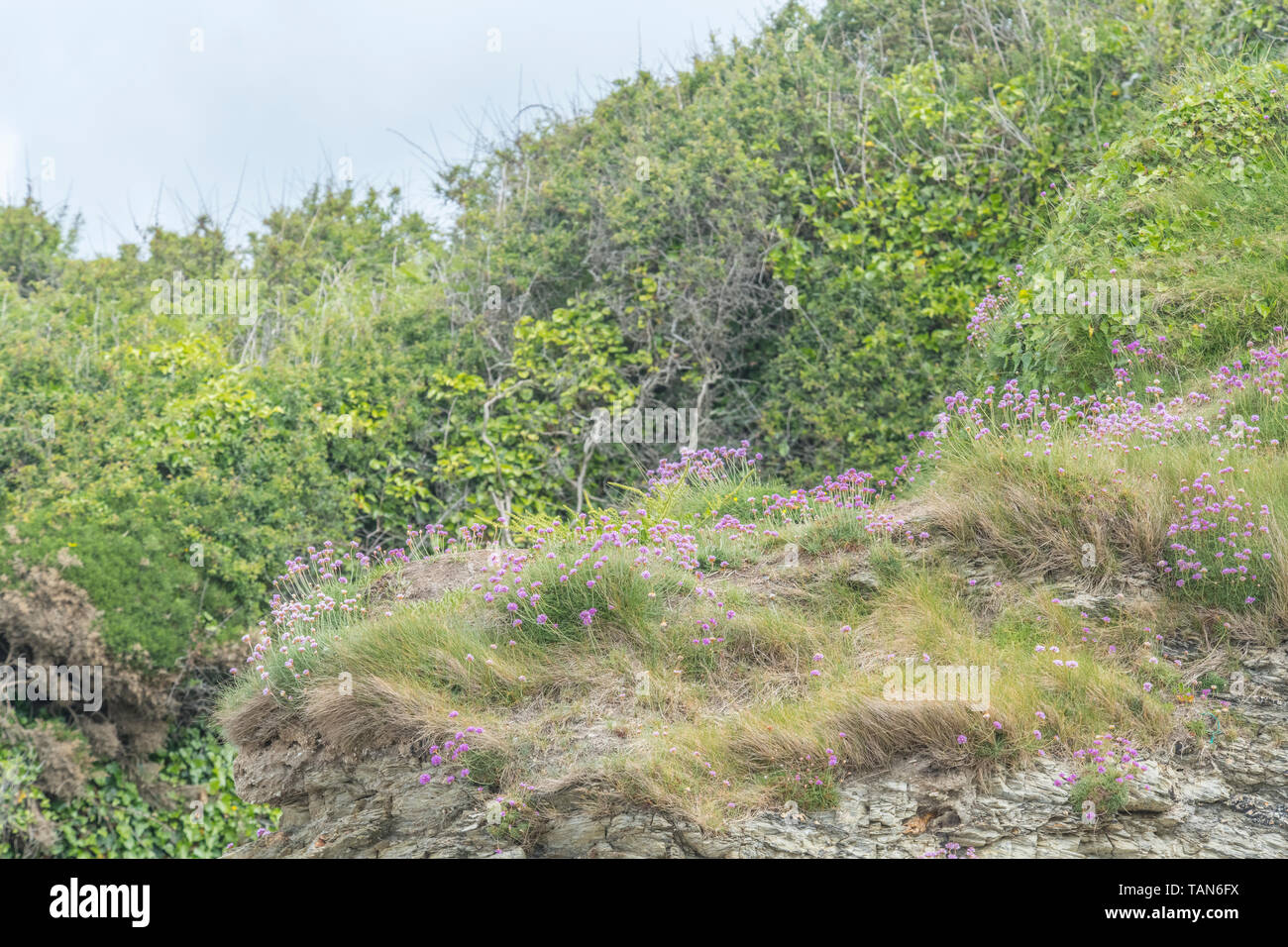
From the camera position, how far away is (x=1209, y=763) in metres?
4.48

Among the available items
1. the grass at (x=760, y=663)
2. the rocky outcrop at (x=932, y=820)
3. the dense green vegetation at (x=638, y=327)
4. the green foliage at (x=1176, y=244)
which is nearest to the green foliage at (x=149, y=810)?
the dense green vegetation at (x=638, y=327)

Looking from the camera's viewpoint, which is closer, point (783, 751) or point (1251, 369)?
point (783, 751)

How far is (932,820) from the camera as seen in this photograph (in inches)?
173

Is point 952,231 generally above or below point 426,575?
above

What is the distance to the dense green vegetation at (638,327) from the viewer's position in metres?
9.09

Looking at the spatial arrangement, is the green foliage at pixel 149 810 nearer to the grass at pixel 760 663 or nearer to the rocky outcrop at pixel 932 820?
the grass at pixel 760 663

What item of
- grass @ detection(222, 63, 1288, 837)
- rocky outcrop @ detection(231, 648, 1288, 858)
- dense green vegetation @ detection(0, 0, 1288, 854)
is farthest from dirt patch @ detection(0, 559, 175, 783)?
rocky outcrop @ detection(231, 648, 1288, 858)

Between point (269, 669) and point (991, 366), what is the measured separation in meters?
5.23

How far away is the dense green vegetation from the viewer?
909 cm

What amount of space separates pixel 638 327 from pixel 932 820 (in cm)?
687

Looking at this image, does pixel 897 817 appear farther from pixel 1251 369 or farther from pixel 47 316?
pixel 47 316

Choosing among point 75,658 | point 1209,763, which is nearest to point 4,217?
point 75,658

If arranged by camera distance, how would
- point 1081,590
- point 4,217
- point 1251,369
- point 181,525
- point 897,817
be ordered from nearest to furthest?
1. point 897,817
2. point 1081,590
3. point 1251,369
4. point 181,525
5. point 4,217

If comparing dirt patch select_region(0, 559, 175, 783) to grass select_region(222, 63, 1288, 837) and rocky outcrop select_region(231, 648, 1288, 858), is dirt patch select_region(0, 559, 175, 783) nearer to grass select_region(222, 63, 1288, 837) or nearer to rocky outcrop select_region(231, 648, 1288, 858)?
grass select_region(222, 63, 1288, 837)
